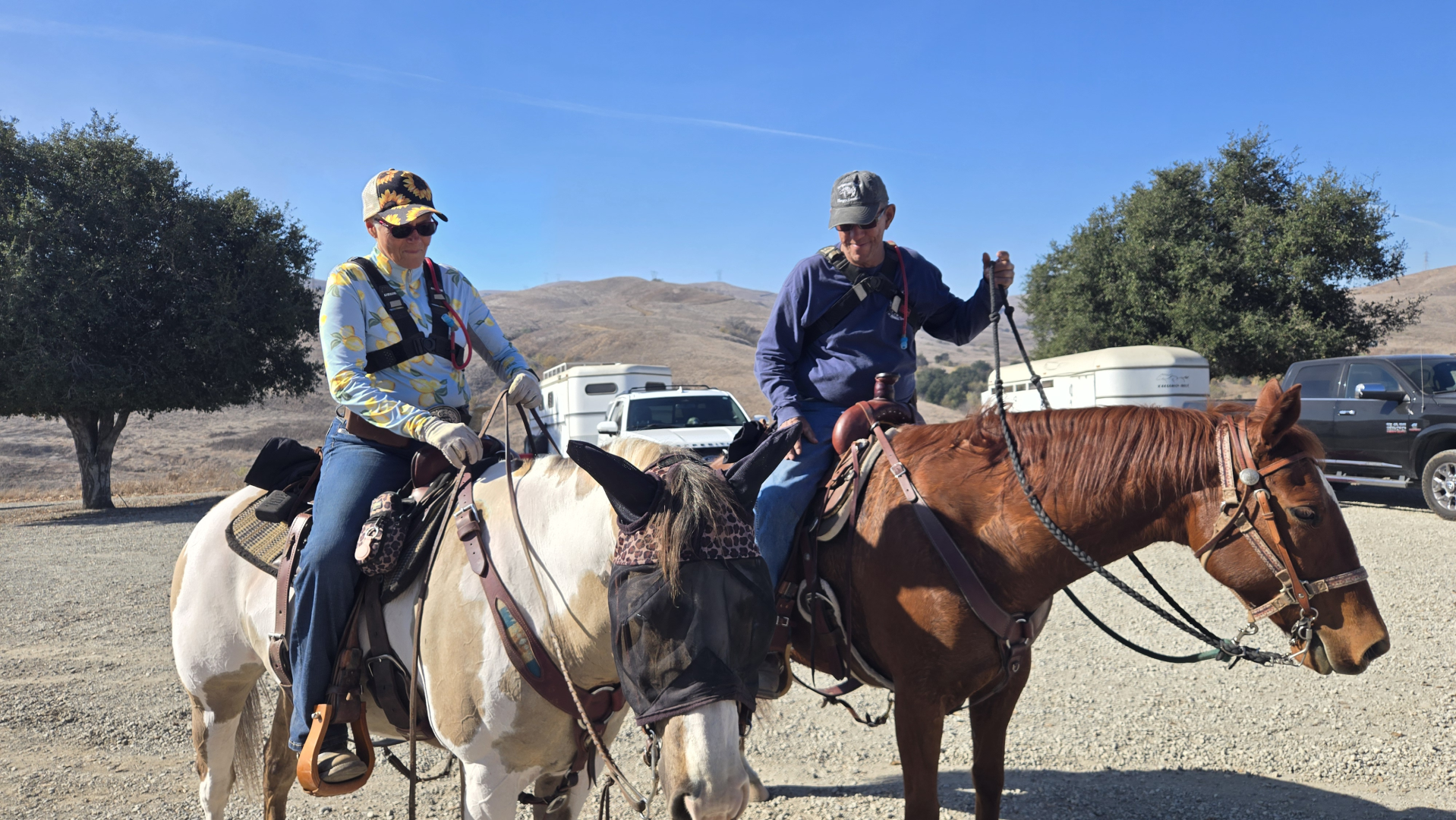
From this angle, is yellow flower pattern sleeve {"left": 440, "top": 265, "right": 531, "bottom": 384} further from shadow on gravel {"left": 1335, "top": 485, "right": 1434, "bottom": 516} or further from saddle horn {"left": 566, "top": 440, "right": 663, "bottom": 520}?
shadow on gravel {"left": 1335, "top": 485, "right": 1434, "bottom": 516}

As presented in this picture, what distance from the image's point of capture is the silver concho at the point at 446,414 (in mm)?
2508

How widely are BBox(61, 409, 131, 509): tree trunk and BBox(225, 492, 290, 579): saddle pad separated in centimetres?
1857

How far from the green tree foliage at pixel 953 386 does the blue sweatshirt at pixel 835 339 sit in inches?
1684

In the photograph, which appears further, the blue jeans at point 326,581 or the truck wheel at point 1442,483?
the truck wheel at point 1442,483

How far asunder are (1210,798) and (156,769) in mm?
5582

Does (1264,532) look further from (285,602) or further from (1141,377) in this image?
(1141,377)

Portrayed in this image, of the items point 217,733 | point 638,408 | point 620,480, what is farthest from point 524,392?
point 638,408

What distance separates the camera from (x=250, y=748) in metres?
3.38

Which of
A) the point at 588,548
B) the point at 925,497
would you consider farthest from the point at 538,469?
the point at 925,497

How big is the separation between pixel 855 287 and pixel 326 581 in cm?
212

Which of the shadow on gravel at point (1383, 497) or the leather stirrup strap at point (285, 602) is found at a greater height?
the leather stirrup strap at point (285, 602)

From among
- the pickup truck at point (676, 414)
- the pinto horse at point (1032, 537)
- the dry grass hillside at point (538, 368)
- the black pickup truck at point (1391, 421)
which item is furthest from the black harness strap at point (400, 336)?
the black pickup truck at point (1391, 421)

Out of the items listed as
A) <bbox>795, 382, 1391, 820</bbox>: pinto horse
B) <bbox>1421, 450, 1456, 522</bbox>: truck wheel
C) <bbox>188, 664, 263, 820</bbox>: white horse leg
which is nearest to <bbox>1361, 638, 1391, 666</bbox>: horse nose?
<bbox>795, 382, 1391, 820</bbox>: pinto horse

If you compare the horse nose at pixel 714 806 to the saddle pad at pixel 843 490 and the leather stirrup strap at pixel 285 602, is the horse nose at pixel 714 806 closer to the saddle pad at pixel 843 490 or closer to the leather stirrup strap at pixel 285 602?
the saddle pad at pixel 843 490
